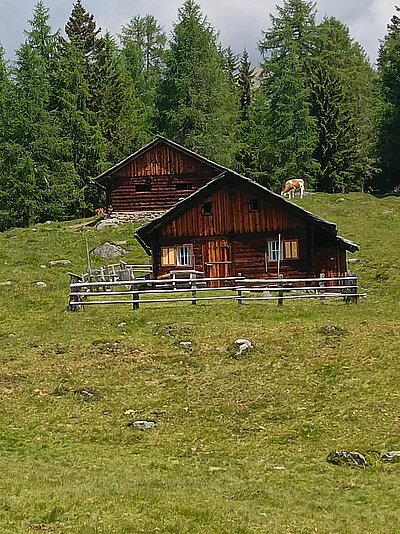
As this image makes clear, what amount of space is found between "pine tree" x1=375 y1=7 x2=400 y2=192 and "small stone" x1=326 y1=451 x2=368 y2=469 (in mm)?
59495

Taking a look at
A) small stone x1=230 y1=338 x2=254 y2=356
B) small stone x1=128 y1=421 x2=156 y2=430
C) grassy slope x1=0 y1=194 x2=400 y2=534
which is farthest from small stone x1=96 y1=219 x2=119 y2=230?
small stone x1=128 y1=421 x2=156 y2=430

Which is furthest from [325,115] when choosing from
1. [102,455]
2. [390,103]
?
[102,455]

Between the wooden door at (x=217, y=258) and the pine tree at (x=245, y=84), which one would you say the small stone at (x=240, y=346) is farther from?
the pine tree at (x=245, y=84)

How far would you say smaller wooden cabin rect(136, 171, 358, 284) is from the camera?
122 ft

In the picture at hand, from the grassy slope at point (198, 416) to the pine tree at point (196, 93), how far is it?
39.9 meters

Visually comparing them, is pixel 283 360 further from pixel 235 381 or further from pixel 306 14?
pixel 306 14

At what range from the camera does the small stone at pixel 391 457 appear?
16.6 meters

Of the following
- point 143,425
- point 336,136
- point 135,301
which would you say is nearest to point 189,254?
point 135,301

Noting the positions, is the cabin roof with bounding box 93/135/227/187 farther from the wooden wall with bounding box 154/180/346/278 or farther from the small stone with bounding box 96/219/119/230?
the wooden wall with bounding box 154/180/346/278

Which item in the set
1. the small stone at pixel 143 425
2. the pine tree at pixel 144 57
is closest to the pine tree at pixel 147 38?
the pine tree at pixel 144 57

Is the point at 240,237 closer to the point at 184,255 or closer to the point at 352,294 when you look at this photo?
the point at 184,255

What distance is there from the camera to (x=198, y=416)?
20156 mm

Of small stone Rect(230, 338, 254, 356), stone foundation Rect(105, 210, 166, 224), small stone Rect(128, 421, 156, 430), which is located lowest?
small stone Rect(128, 421, 156, 430)

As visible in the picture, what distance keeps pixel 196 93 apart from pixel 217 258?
37.7 m
